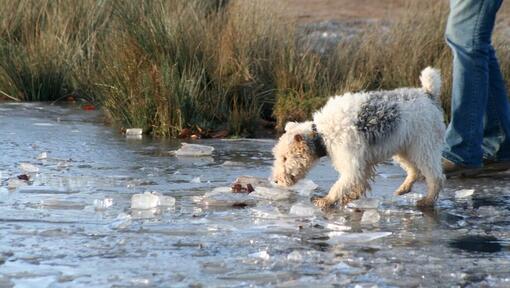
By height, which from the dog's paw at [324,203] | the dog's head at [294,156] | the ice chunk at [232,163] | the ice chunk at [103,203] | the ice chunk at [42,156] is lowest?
the ice chunk at [232,163]

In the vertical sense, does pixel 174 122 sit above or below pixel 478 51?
below

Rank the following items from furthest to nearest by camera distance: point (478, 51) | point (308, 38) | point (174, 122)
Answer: point (308, 38) → point (174, 122) → point (478, 51)

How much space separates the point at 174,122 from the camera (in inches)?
382

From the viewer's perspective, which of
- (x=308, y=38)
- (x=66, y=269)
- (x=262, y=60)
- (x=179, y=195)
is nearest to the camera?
(x=66, y=269)

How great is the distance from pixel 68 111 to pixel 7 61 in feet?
3.08

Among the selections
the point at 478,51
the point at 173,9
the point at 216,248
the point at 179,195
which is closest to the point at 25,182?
the point at 179,195

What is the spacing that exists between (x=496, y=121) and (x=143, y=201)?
2925 millimetres

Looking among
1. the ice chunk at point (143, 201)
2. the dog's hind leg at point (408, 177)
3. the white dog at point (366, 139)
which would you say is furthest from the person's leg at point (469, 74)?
the ice chunk at point (143, 201)

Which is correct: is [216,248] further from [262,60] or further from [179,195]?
[262,60]

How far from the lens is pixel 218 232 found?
6152 mm

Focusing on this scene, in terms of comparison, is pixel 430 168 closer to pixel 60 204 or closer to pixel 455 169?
pixel 455 169

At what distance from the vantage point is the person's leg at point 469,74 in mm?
7629

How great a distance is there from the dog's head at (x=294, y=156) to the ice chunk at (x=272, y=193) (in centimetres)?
8

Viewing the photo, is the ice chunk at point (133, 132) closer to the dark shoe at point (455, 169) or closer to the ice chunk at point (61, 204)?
the ice chunk at point (61, 204)
